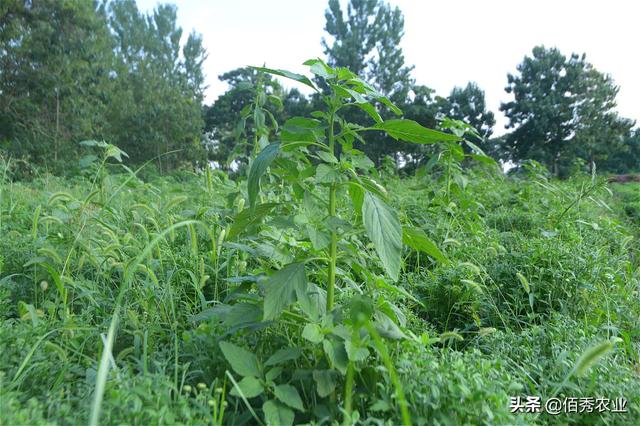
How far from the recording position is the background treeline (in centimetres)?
1609

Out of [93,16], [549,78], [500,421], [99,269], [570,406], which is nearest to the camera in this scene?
[500,421]

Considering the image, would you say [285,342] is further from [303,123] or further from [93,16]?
[93,16]

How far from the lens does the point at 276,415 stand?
1.11 m

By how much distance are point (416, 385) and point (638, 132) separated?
2948 cm

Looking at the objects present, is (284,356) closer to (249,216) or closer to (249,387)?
(249,387)

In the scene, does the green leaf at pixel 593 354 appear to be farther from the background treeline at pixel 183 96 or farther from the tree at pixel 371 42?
the tree at pixel 371 42

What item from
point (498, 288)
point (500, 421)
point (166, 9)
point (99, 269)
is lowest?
point (500, 421)

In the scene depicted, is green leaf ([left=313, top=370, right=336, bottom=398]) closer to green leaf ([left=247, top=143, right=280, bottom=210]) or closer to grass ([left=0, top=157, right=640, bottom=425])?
grass ([left=0, top=157, right=640, bottom=425])

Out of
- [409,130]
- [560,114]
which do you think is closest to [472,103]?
[560,114]

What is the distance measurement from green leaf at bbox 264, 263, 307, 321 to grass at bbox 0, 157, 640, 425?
0.11 meters

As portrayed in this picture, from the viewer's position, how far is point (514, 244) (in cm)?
296

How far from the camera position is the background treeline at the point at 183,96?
16.1 m

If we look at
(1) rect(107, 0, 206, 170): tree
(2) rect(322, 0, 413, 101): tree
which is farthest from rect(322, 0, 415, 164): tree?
(1) rect(107, 0, 206, 170): tree

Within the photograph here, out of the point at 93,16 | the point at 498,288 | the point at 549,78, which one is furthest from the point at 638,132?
the point at 498,288
